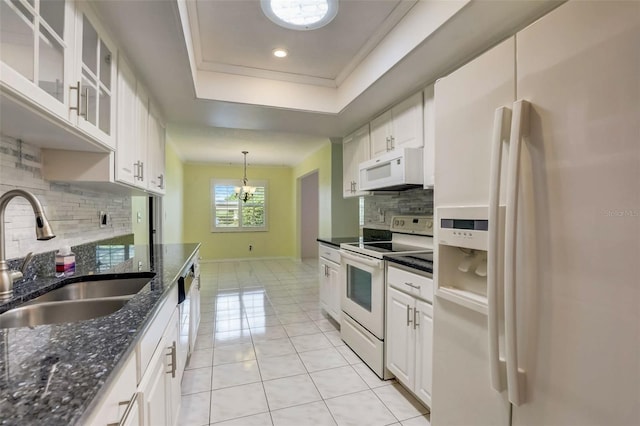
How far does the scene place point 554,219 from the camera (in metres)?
0.87

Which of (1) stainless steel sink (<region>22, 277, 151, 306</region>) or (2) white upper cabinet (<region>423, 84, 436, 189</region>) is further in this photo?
(2) white upper cabinet (<region>423, 84, 436, 189</region>)

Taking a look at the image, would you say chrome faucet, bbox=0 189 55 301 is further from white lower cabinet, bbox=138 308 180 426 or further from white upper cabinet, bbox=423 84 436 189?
white upper cabinet, bbox=423 84 436 189

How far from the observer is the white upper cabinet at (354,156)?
130 inches

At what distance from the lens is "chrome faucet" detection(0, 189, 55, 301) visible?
1044mm

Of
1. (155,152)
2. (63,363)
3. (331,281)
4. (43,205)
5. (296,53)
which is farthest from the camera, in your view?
(331,281)

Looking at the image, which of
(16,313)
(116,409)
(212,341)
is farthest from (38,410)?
(212,341)

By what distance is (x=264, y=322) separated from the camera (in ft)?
10.6

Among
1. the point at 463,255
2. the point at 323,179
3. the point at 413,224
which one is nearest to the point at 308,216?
the point at 323,179

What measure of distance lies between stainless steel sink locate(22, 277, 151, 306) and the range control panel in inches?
83.6

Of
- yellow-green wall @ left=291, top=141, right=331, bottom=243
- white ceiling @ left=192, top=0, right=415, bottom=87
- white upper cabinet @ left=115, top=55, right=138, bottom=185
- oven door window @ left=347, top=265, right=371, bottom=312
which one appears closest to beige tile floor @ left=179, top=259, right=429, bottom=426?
oven door window @ left=347, top=265, right=371, bottom=312

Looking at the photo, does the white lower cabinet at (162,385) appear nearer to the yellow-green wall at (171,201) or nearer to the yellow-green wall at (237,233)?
the yellow-green wall at (171,201)

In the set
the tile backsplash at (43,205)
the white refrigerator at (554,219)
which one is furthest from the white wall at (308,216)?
the white refrigerator at (554,219)

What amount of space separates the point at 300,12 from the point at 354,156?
6.01ft

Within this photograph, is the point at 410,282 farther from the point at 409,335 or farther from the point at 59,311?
the point at 59,311
